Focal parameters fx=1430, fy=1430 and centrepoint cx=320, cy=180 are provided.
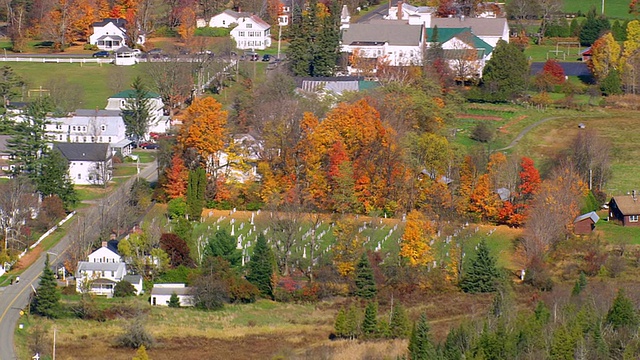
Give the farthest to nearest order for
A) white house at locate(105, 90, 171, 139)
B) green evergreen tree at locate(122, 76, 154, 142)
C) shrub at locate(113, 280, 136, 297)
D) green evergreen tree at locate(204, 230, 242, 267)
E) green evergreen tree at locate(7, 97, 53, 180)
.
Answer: white house at locate(105, 90, 171, 139), green evergreen tree at locate(122, 76, 154, 142), green evergreen tree at locate(7, 97, 53, 180), green evergreen tree at locate(204, 230, 242, 267), shrub at locate(113, 280, 136, 297)

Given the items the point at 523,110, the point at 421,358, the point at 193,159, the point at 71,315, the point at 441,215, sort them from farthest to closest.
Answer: the point at 523,110 → the point at 193,159 → the point at 441,215 → the point at 71,315 → the point at 421,358

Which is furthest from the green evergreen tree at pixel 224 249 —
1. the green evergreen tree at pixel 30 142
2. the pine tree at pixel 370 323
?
the green evergreen tree at pixel 30 142

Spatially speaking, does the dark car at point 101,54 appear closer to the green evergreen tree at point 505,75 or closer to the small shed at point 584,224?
the green evergreen tree at point 505,75

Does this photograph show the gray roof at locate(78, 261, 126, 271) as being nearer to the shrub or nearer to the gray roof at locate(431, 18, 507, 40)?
the shrub

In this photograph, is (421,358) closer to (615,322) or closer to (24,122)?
(615,322)

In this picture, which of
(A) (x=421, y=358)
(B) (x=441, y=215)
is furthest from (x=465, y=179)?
(A) (x=421, y=358)

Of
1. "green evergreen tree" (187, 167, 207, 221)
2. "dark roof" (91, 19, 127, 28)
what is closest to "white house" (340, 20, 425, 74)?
"dark roof" (91, 19, 127, 28)

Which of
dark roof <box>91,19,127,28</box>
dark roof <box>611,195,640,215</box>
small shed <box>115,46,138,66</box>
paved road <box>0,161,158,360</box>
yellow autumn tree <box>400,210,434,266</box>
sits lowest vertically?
paved road <box>0,161,158,360</box>
